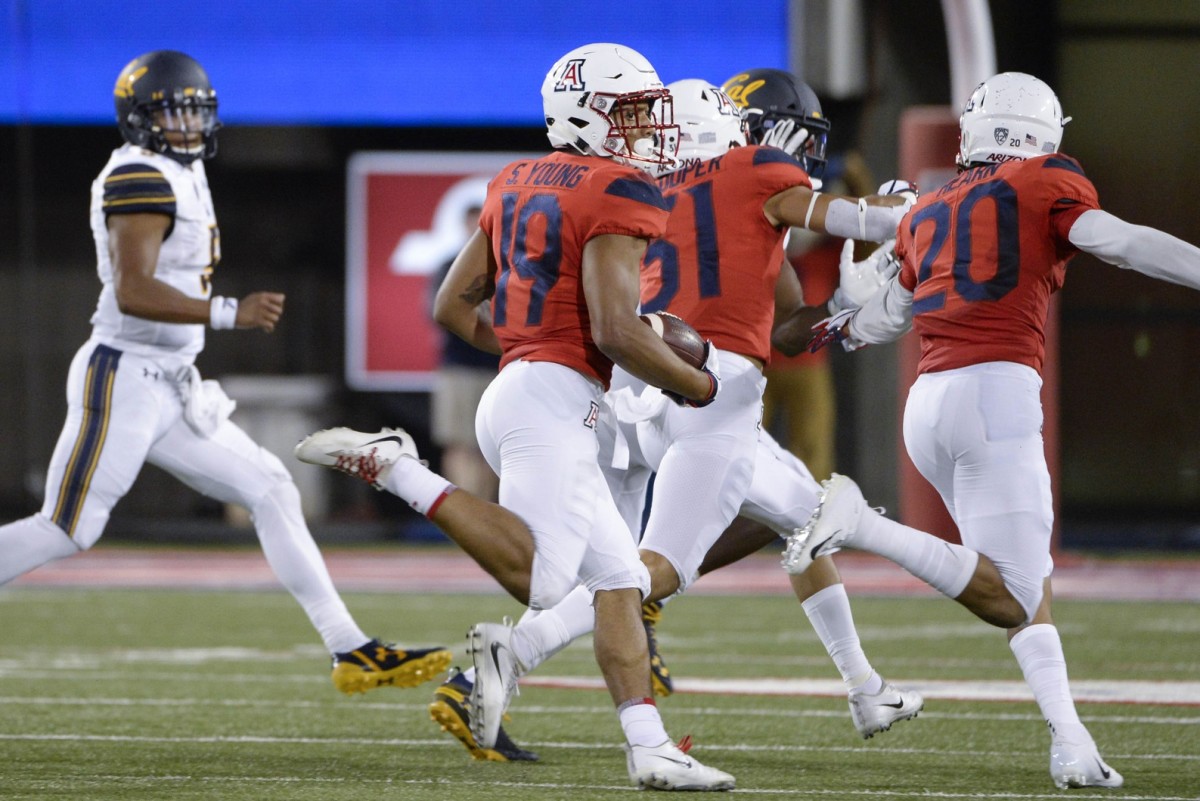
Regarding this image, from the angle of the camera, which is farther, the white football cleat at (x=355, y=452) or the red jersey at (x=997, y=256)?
the red jersey at (x=997, y=256)

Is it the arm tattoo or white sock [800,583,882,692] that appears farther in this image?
white sock [800,583,882,692]

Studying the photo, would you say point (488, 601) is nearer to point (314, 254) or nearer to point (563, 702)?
point (563, 702)

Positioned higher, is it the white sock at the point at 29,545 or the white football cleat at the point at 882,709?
the white sock at the point at 29,545

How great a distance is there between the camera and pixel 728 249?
4496 mm

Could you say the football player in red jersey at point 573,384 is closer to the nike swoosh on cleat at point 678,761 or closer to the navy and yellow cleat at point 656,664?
the nike swoosh on cleat at point 678,761

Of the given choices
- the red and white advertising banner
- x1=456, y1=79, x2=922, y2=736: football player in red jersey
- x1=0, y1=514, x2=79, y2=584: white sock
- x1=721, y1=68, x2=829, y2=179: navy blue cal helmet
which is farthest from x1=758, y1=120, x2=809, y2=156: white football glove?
the red and white advertising banner

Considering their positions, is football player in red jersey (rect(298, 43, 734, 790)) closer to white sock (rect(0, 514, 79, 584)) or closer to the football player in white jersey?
the football player in white jersey

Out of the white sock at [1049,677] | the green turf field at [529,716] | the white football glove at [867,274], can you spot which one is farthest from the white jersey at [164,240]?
the white sock at [1049,677]

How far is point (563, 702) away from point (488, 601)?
9.39 ft

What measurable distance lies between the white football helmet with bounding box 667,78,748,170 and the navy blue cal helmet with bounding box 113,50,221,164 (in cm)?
144

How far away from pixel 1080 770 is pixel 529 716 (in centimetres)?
168

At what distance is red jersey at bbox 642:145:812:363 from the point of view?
4.47 m

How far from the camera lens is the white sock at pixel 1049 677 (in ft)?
12.8

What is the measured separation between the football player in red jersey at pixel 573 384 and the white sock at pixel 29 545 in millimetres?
1305
